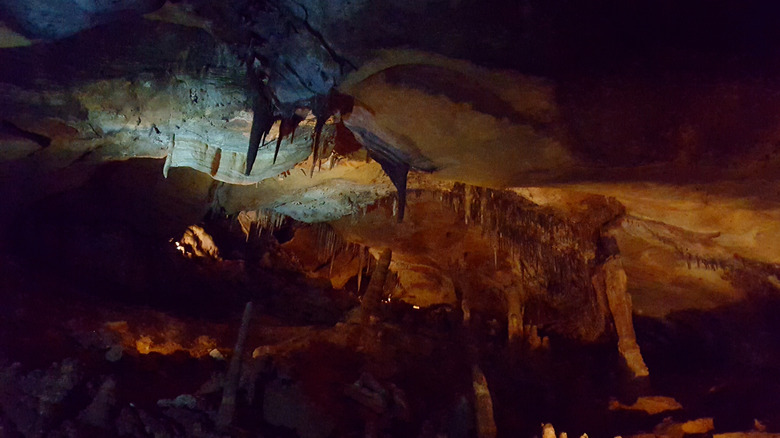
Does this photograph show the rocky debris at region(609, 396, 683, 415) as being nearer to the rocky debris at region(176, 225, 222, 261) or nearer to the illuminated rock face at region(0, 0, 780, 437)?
the illuminated rock face at region(0, 0, 780, 437)

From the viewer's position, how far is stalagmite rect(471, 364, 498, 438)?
566 centimetres

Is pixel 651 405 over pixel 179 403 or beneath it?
over

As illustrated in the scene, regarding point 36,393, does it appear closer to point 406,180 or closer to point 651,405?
point 406,180

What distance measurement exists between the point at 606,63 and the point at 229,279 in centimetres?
847

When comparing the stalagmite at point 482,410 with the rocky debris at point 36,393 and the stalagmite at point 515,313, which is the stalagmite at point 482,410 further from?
the rocky debris at point 36,393

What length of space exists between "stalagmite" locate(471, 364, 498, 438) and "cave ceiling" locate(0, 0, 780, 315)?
2.37m

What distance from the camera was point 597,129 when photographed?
14.5 ft

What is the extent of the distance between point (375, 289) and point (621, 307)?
4.75 metres

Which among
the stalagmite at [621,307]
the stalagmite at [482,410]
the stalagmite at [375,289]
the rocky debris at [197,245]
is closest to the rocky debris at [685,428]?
the stalagmite at [621,307]

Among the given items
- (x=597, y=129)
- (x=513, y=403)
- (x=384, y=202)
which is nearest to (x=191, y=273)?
(x=384, y=202)

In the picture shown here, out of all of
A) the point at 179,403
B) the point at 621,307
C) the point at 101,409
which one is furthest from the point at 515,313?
the point at 101,409

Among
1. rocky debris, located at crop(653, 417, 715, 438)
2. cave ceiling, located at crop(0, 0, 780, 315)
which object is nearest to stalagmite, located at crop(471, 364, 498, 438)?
rocky debris, located at crop(653, 417, 715, 438)

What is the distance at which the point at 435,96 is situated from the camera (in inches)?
175

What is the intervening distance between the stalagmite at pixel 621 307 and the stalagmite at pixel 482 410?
3.42m
